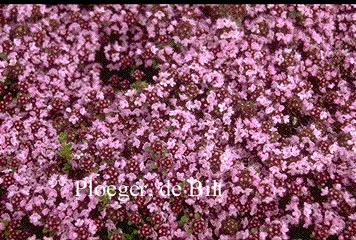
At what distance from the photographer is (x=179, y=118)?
6320mm

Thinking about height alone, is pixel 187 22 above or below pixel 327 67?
above

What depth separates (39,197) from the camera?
A: 592cm

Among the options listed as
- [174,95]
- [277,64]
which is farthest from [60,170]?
[277,64]

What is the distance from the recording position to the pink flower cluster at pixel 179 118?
5930 millimetres

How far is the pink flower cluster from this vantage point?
5.93 meters

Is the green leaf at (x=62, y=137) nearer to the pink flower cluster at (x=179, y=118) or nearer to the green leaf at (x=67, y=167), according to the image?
the pink flower cluster at (x=179, y=118)

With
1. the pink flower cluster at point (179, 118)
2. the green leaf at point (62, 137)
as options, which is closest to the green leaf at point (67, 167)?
the pink flower cluster at point (179, 118)

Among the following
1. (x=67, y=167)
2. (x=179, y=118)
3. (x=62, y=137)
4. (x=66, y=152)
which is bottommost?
(x=67, y=167)

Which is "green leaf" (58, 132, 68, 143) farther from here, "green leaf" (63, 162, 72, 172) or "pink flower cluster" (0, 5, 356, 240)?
"green leaf" (63, 162, 72, 172)

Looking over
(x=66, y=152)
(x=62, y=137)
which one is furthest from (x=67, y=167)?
(x=62, y=137)

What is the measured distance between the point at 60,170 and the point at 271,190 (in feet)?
9.56

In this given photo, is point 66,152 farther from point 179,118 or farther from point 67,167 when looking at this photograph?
point 179,118
